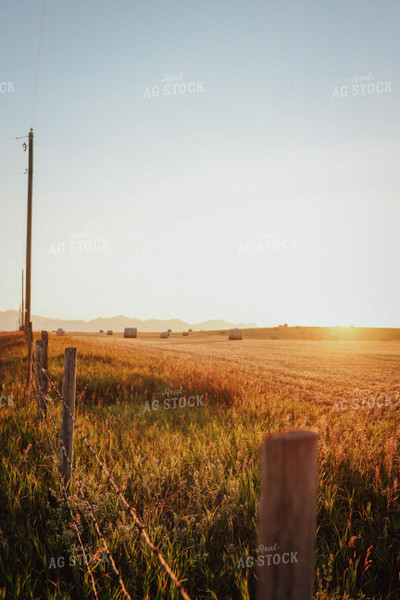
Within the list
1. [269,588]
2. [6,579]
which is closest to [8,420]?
[6,579]

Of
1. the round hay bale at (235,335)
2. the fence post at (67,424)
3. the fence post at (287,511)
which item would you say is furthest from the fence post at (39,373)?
the round hay bale at (235,335)

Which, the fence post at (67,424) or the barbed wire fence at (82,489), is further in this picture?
the fence post at (67,424)

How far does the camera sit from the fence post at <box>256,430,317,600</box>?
3.96 ft

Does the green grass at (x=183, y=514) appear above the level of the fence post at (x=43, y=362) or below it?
below

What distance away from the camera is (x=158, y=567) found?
2.75m

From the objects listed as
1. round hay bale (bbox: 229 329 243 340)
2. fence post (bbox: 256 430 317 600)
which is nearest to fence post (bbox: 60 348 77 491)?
fence post (bbox: 256 430 317 600)

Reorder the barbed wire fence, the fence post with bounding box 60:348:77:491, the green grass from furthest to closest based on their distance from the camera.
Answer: the fence post with bounding box 60:348:77:491
the green grass
the barbed wire fence

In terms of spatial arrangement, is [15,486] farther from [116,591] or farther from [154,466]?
[116,591]

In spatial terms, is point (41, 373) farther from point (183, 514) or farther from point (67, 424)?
point (183, 514)

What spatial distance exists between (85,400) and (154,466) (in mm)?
5045

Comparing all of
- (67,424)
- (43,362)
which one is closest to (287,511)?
(67,424)

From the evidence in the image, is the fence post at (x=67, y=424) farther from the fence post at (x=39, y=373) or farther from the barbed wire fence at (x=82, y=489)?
the fence post at (x=39, y=373)

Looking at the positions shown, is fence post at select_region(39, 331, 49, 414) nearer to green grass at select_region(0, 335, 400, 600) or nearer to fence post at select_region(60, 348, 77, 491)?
green grass at select_region(0, 335, 400, 600)

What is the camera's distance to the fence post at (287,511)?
1.21m
